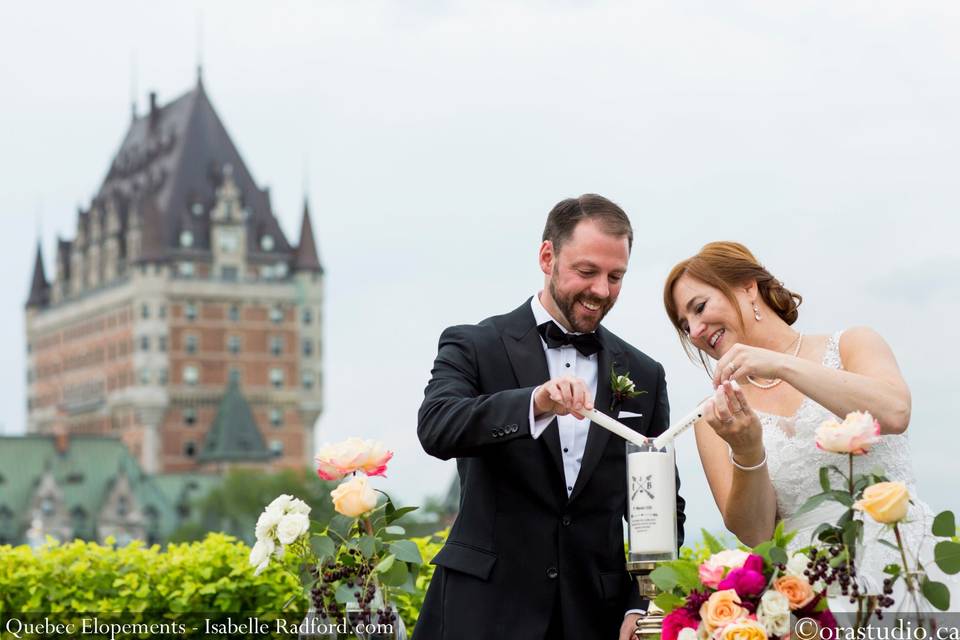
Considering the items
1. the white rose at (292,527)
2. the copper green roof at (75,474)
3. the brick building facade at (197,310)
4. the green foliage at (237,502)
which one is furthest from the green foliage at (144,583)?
the brick building facade at (197,310)

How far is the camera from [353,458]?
4035mm

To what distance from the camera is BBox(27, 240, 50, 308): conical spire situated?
126 metres

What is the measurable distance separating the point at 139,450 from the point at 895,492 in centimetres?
11413

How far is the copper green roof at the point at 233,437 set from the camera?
11156 cm

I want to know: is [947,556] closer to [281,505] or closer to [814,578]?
[814,578]

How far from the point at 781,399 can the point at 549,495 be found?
2.74ft

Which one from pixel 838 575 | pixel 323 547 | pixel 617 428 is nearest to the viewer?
pixel 838 575

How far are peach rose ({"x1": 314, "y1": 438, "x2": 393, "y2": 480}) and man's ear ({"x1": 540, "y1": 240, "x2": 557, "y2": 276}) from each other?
60 centimetres

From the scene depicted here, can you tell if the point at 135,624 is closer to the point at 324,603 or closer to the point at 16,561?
the point at 16,561

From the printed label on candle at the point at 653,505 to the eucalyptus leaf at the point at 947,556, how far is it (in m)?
0.54

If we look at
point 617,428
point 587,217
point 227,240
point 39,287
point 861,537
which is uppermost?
point 227,240

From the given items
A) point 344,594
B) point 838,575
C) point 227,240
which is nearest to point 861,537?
point 838,575

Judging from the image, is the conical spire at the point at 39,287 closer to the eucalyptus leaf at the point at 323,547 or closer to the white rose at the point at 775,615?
the eucalyptus leaf at the point at 323,547

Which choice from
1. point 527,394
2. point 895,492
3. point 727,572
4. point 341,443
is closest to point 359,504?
point 341,443
